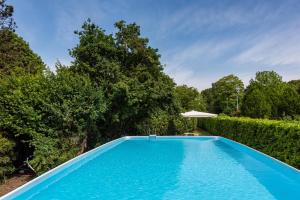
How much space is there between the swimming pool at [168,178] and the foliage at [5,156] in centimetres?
163

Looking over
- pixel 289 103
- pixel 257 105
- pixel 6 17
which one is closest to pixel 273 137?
pixel 6 17

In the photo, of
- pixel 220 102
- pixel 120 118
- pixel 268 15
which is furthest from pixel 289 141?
pixel 220 102

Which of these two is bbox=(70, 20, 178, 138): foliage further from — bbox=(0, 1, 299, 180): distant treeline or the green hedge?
the green hedge

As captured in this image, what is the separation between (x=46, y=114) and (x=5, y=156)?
2253 millimetres

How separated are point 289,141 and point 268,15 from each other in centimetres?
829

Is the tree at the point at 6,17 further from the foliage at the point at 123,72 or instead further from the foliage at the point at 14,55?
the foliage at the point at 123,72

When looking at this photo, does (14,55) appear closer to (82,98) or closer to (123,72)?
(123,72)

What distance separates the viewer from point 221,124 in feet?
66.6

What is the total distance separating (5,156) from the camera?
832cm

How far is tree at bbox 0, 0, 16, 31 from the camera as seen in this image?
1703 centimetres

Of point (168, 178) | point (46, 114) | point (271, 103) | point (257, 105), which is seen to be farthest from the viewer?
point (271, 103)

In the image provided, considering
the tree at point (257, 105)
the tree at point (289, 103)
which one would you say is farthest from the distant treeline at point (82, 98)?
the tree at point (289, 103)

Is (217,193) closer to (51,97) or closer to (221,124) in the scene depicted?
(51,97)

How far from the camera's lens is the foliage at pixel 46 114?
9.31 meters
